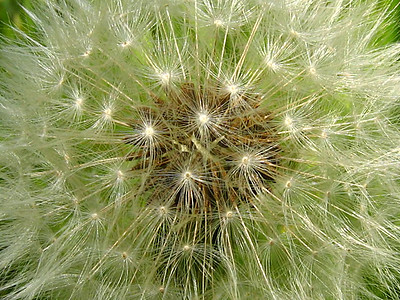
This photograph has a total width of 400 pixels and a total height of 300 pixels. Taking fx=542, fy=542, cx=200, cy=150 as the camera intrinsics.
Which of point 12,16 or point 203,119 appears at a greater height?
point 12,16

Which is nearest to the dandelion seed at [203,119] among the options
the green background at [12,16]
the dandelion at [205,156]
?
the dandelion at [205,156]

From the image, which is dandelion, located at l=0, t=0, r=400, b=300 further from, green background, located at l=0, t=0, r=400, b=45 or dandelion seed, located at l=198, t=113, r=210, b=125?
green background, located at l=0, t=0, r=400, b=45

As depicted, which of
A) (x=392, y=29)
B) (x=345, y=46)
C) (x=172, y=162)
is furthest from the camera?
(x=392, y=29)

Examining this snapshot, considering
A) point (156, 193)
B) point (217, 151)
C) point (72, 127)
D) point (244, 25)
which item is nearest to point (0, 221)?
point (72, 127)

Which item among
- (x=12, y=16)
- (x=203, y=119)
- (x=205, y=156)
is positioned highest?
(x=12, y=16)

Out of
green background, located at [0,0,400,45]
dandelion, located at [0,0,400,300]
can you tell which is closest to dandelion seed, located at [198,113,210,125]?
dandelion, located at [0,0,400,300]

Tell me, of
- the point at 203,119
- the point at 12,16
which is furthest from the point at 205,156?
the point at 12,16

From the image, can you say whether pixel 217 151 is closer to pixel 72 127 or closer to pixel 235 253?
pixel 235 253

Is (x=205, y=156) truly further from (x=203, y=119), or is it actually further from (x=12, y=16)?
(x=12, y=16)

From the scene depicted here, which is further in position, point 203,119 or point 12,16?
point 12,16
